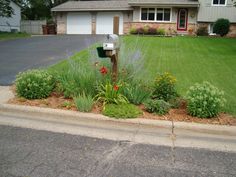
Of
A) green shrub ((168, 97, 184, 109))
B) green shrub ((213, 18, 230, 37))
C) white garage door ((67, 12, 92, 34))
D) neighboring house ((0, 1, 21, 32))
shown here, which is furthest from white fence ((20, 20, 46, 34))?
green shrub ((168, 97, 184, 109))

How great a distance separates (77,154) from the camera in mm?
4477

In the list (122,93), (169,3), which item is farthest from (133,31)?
(122,93)

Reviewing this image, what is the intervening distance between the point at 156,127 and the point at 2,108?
3.19 m

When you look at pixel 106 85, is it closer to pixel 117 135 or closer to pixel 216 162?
pixel 117 135

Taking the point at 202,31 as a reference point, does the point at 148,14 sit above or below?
above

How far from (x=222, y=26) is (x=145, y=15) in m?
7.72

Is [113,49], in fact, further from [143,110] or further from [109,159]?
[109,159]

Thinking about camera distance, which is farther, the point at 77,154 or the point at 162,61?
the point at 162,61

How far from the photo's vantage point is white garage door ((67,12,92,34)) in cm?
3406

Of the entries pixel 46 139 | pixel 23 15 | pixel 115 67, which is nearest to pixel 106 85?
pixel 115 67

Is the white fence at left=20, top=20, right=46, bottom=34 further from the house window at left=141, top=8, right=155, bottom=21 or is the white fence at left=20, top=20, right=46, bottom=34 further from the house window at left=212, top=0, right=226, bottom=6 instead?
the house window at left=212, top=0, right=226, bottom=6

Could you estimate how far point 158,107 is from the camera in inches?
230

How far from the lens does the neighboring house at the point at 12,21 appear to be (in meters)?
36.7

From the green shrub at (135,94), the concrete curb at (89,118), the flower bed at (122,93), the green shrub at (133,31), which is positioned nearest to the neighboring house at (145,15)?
the green shrub at (133,31)
